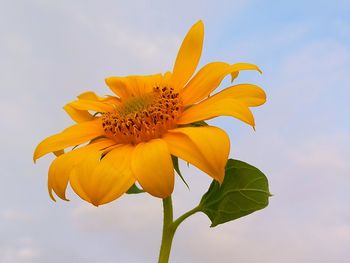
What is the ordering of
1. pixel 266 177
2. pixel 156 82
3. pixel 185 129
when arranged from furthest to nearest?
pixel 156 82 < pixel 266 177 < pixel 185 129

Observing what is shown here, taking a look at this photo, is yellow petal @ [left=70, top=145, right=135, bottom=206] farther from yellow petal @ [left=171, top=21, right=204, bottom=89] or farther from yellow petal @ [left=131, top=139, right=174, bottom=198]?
yellow petal @ [left=171, top=21, right=204, bottom=89]

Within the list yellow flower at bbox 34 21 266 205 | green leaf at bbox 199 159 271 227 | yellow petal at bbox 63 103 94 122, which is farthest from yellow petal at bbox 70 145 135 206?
yellow petal at bbox 63 103 94 122

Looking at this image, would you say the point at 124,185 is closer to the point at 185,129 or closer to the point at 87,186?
the point at 87,186

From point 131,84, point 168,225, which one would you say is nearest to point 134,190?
point 168,225

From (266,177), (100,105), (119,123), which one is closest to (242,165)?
(266,177)

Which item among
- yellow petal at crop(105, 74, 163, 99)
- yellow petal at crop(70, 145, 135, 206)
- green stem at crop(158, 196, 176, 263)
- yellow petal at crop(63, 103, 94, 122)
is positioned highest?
yellow petal at crop(105, 74, 163, 99)

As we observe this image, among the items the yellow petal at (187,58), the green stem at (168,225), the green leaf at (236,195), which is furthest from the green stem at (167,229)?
the yellow petal at (187,58)
